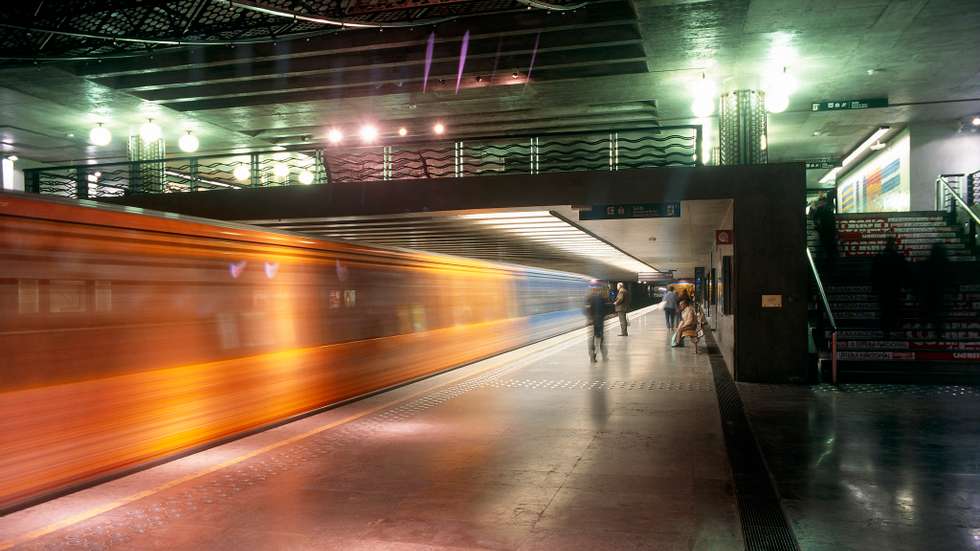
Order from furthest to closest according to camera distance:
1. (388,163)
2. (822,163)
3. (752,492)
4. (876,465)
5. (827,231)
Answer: (822,163)
(388,163)
(827,231)
(876,465)
(752,492)

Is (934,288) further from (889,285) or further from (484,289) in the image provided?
(484,289)

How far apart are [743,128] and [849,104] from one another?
4.26m

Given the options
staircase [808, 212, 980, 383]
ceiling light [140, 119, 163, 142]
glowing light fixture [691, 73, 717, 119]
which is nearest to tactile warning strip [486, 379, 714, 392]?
staircase [808, 212, 980, 383]

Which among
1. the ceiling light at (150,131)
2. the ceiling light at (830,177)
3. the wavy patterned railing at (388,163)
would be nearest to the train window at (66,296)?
the wavy patterned railing at (388,163)

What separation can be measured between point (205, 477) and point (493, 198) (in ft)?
29.1

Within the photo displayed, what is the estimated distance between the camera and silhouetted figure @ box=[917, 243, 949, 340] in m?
12.4

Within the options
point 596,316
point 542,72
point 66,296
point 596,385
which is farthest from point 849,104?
point 66,296

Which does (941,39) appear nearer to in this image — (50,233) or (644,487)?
(644,487)

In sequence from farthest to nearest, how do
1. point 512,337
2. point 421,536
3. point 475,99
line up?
point 512,337, point 475,99, point 421,536

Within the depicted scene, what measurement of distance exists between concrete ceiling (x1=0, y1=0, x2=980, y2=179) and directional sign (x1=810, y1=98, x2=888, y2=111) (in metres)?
0.19

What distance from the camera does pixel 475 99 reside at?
18.2 meters

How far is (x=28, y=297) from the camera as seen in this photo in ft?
17.3

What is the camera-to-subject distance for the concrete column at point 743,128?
1473cm

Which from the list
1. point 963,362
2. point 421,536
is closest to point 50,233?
point 421,536
